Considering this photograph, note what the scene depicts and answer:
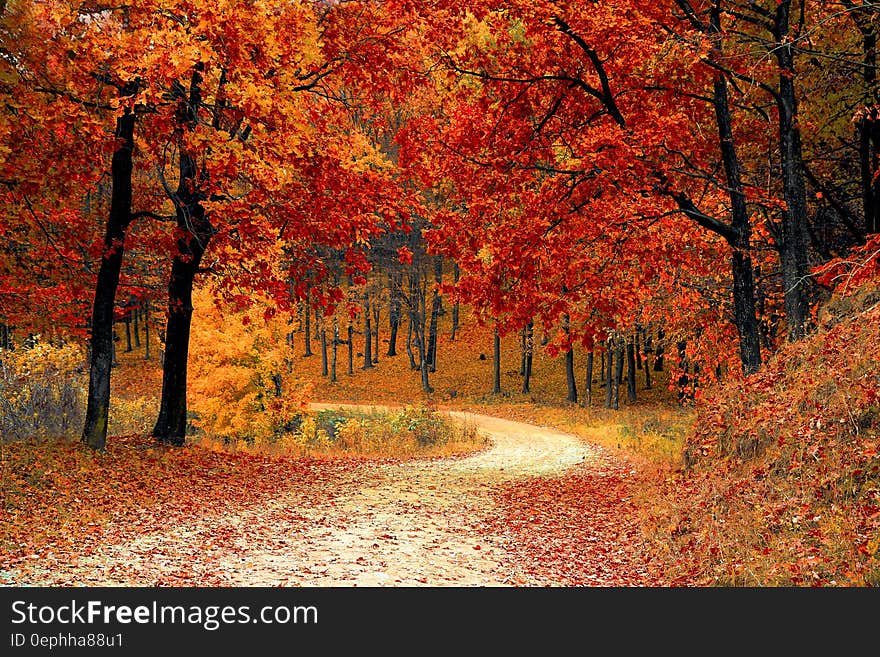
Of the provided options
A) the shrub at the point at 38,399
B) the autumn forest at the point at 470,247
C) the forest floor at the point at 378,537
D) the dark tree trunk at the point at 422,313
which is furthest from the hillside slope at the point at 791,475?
the dark tree trunk at the point at 422,313

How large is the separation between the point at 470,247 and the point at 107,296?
6391 millimetres

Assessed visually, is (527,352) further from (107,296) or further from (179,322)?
(107,296)

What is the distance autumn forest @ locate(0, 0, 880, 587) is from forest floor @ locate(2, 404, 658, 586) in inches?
2.4

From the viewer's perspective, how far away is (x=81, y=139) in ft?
36.4

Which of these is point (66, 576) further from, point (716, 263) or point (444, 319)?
point (444, 319)

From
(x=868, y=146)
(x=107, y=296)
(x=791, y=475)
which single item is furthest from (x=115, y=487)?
(x=868, y=146)

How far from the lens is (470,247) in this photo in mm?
11609

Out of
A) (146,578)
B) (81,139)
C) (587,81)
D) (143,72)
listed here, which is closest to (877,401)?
(587,81)

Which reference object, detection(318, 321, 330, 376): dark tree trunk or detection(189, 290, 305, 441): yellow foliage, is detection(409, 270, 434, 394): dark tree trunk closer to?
detection(318, 321, 330, 376): dark tree trunk

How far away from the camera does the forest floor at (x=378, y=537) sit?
6703 millimetres

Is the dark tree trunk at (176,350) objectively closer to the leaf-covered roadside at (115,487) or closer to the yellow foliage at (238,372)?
the leaf-covered roadside at (115,487)

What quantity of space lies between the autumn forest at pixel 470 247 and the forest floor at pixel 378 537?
6 centimetres

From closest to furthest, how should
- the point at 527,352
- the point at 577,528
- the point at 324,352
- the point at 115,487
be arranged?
the point at 577,528 → the point at 115,487 → the point at 527,352 → the point at 324,352

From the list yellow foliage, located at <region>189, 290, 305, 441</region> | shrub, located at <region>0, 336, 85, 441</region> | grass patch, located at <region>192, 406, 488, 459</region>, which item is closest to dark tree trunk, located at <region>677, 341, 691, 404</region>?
grass patch, located at <region>192, 406, 488, 459</region>
